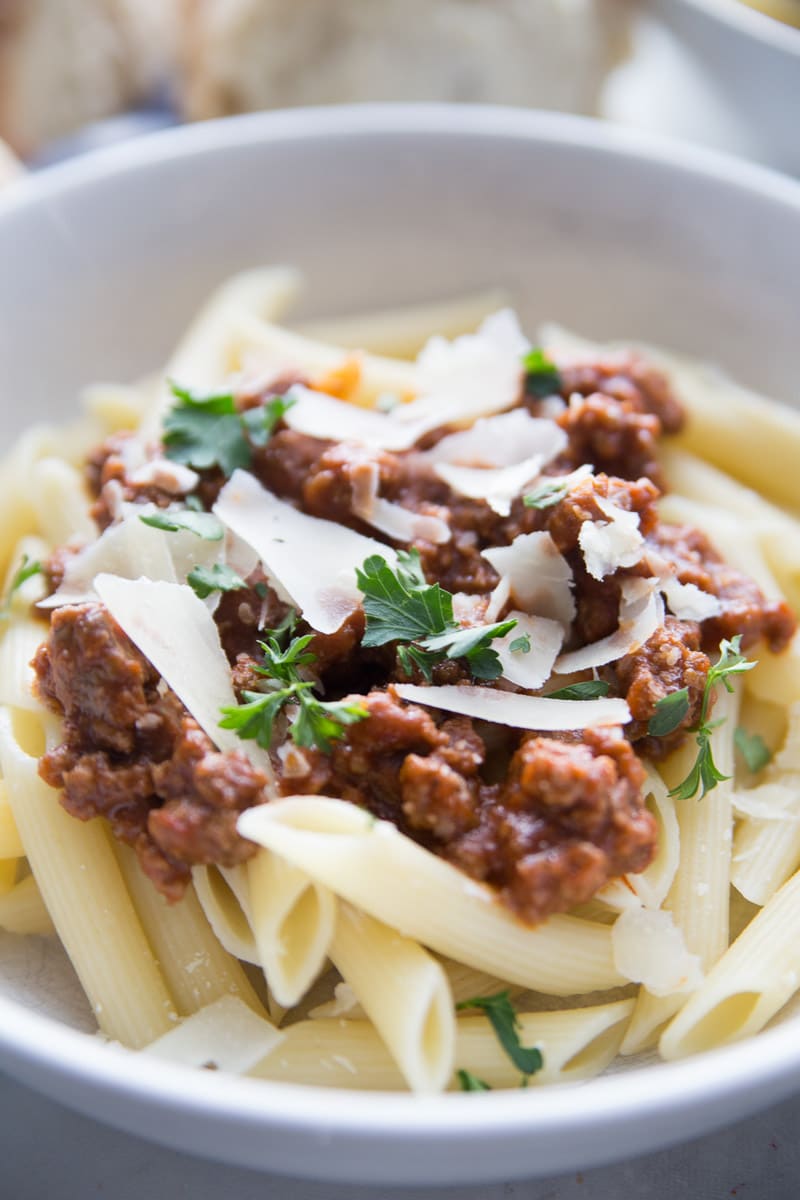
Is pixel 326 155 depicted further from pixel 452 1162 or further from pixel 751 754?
pixel 452 1162

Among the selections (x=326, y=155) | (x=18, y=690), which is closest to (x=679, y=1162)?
(x=18, y=690)

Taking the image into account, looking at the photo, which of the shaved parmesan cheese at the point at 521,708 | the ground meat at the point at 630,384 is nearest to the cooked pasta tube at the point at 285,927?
the shaved parmesan cheese at the point at 521,708

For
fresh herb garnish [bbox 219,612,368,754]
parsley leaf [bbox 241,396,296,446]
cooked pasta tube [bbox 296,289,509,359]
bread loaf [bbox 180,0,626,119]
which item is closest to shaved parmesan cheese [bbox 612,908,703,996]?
fresh herb garnish [bbox 219,612,368,754]

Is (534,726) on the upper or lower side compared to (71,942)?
upper

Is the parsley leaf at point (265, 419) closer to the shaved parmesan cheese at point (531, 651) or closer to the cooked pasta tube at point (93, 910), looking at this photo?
the shaved parmesan cheese at point (531, 651)

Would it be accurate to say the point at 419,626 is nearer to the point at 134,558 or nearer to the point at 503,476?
the point at 503,476

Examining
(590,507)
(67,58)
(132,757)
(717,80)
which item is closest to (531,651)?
(590,507)

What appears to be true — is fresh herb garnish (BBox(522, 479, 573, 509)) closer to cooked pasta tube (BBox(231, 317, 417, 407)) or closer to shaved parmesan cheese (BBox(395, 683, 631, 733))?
shaved parmesan cheese (BBox(395, 683, 631, 733))
